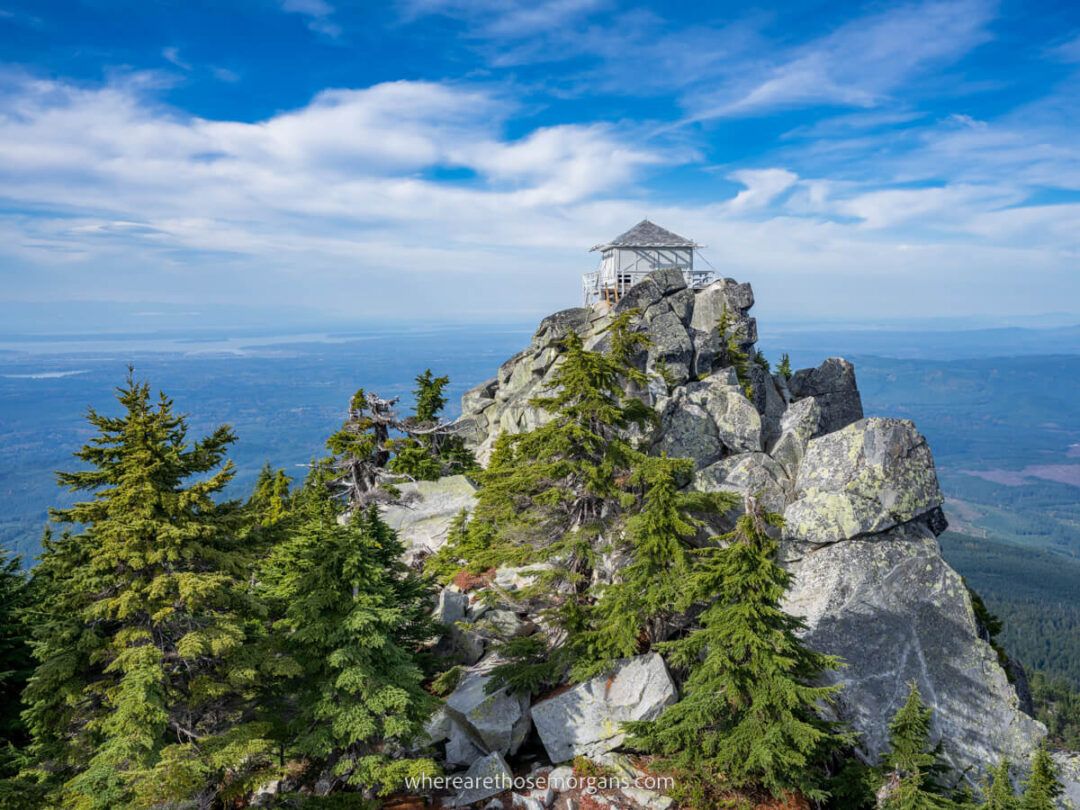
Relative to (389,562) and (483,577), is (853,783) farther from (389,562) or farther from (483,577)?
(483,577)

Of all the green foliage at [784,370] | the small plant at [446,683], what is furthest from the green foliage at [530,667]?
the green foliage at [784,370]

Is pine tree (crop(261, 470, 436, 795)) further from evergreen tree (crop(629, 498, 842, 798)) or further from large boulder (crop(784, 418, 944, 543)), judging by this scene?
large boulder (crop(784, 418, 944, 543))

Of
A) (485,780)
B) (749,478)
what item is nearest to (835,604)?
(749,478)

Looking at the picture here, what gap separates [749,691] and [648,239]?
130 ft

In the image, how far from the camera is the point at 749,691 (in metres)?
15.9

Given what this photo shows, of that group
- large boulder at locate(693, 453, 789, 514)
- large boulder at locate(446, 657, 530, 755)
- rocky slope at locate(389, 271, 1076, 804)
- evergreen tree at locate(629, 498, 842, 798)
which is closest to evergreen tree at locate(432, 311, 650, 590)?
rocky slope at locate(389, 271, 1076, 804)

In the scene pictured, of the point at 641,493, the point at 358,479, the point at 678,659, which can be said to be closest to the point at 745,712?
the point at 678,659

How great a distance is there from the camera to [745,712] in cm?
1608

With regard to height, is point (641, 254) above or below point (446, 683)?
above

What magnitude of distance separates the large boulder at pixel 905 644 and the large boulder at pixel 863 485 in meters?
0.73

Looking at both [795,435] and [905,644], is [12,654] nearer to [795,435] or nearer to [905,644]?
[905,644]

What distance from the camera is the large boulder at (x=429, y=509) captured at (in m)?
33.3

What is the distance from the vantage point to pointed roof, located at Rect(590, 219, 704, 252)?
160 feet

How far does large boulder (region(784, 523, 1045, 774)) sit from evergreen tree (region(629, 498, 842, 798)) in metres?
3.84
